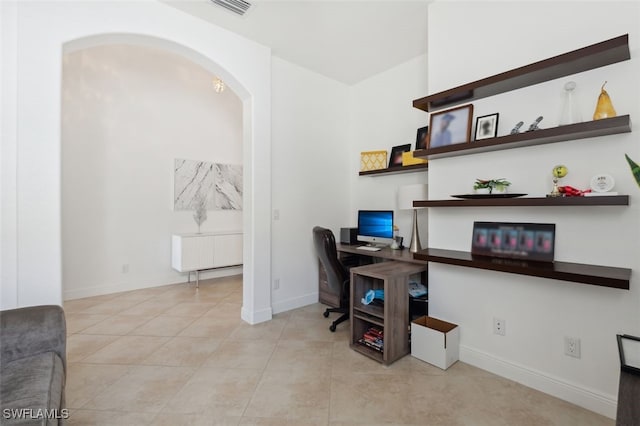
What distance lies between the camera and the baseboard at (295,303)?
314 centimetres

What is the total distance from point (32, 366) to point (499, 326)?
2624 mm

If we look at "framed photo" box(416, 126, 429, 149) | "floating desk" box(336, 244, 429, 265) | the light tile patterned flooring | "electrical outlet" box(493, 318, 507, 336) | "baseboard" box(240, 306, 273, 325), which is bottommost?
the light tile patterned flooring

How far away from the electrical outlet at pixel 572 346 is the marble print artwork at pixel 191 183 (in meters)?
4.45

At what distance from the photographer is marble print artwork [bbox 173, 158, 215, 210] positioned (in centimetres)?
428

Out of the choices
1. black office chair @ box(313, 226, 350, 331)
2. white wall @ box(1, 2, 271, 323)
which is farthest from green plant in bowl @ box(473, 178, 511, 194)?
white wall @ box(1, 2, 271, 323)

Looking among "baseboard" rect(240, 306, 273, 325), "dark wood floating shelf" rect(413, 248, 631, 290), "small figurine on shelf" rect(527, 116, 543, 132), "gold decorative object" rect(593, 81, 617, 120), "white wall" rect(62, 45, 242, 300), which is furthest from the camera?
"white wall" rect(62, 45, 242, 300)

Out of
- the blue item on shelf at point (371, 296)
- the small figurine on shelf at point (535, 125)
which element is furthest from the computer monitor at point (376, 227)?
the small figurine on shelf at point (535, 125)

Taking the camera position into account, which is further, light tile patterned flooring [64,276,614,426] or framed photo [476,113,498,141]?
framed photo [476,113,498,141]

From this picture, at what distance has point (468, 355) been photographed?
210 centimetres

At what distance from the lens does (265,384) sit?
1.87m

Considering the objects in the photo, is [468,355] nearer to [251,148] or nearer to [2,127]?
[251,148]

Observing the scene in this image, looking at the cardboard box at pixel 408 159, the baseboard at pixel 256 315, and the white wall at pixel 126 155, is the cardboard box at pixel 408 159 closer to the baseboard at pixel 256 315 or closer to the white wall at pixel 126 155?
the baseboard at pixel 256 315

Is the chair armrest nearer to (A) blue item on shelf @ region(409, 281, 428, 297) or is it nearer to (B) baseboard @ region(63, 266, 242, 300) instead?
(A) blue item on shelf @ region(409, 281, 428, 297)

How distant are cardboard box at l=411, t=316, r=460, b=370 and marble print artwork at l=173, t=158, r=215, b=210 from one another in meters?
3.66
